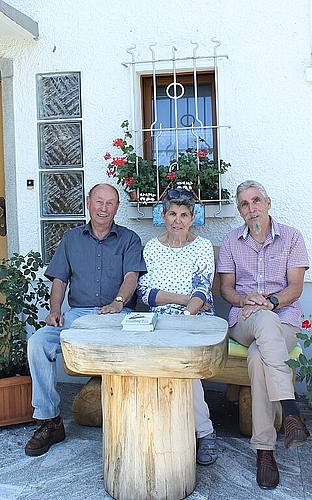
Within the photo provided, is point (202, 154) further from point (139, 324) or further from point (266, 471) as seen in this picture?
point (266, 471)

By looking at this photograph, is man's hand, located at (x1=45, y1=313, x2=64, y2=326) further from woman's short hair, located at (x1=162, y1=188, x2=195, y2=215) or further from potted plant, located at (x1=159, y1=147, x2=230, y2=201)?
potted plant, located at (x1=159, y1=147, x2=230, y2=201)

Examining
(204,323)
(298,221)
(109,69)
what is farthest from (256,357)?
(109,69)

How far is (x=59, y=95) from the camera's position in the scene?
420 cm

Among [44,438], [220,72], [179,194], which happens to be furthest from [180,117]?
[44,438]

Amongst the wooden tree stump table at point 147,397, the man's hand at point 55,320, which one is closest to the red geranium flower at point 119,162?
the man's hand at point 55,320

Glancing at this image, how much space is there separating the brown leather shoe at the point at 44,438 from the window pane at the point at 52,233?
1.38 m

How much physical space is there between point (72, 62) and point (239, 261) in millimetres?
1841

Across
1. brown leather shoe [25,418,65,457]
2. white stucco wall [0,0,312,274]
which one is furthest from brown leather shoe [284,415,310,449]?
white stucco wall [0,0,312,274]

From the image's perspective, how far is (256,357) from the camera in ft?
9.49

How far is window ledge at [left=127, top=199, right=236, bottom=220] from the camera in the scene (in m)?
3.90

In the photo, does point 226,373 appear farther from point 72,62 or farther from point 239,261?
point 72,62

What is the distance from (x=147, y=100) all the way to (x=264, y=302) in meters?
1.74

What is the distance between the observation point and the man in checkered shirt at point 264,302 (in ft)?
9.22

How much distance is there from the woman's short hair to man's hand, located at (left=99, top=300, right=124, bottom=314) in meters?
0.61
